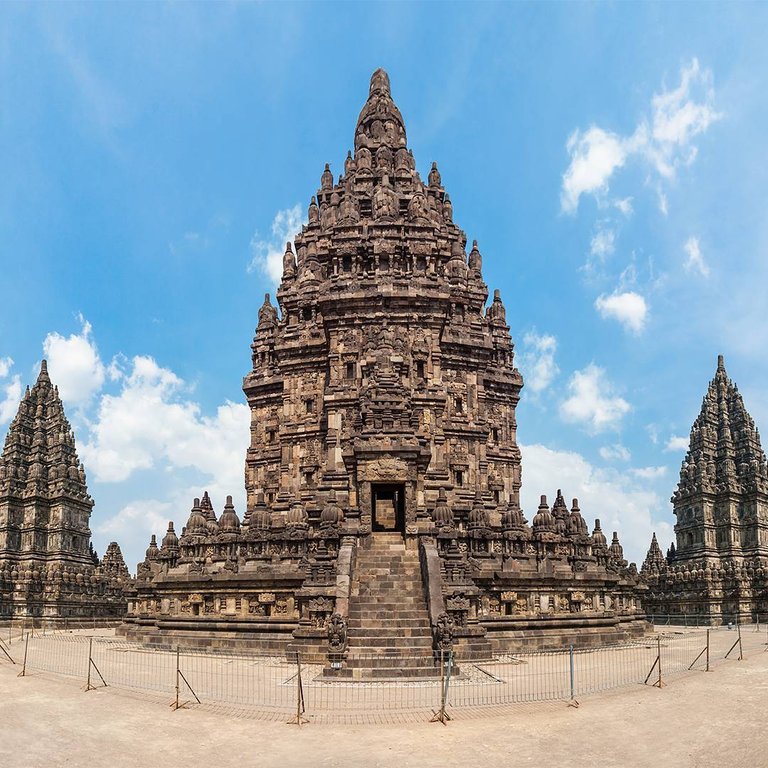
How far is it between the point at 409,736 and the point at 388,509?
19.1m

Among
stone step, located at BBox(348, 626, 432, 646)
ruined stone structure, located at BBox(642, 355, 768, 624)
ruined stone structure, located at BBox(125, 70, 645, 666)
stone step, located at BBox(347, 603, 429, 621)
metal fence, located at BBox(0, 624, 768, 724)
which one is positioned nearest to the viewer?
metal fence, located at BBox(0, 624, 768, 724)

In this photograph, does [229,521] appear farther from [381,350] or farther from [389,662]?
[389,662]

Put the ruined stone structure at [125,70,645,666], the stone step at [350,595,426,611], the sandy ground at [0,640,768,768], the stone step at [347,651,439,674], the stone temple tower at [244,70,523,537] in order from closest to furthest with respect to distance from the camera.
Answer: the sandy ground at [0,640,768,768] < the stone step at [347,651,439,674] < the stone step at [350,595,426,611] < the ruined stone structure at [125,70,645,666] < the stone temple tower at [244,70,523,537]

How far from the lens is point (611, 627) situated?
3053 cm

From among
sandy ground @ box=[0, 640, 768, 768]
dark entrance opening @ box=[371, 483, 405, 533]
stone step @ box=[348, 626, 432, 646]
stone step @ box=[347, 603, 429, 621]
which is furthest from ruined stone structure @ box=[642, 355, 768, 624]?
sandy ground @ box=[0, 640, 768, 768]

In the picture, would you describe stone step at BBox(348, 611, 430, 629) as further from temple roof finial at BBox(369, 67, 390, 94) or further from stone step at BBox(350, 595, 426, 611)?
temple roof finial at BBox(369, 67, 390, 94)

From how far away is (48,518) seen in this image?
62750 millimetres

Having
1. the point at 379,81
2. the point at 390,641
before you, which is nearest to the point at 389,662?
the point at 390,641

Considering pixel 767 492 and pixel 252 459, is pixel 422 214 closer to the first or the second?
pixel 252 459

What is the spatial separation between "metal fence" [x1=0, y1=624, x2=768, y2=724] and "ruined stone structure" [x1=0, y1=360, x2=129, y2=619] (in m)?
30.8

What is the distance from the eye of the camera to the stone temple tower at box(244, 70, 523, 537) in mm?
40000

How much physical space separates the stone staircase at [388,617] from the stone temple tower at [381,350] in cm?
636

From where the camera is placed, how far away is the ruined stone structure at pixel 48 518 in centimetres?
5622

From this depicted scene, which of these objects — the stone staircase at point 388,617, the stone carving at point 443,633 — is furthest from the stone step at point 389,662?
the stone carving at point 443,633
